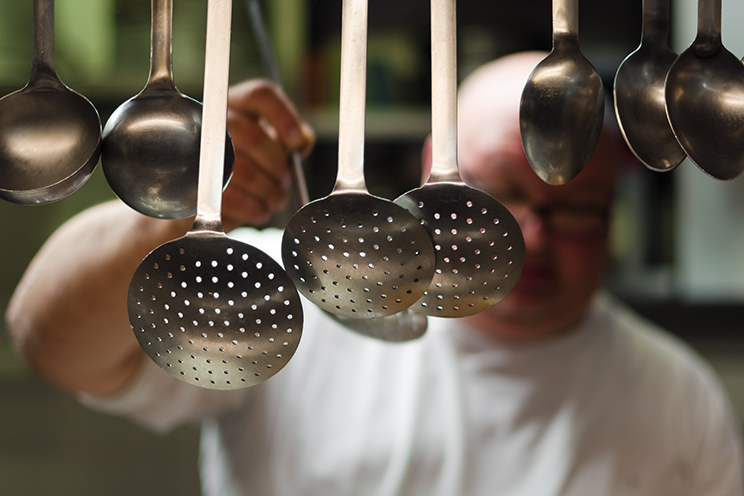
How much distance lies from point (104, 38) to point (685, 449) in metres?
1.37

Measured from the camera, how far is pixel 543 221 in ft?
3.07

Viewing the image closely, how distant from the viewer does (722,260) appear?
167 cm

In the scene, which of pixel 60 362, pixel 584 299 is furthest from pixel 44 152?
pixel 584 299

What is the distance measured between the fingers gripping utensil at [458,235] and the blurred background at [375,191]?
1240 millimetres

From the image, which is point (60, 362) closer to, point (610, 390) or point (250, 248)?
point (250, 248)

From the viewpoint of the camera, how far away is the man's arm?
507 mm

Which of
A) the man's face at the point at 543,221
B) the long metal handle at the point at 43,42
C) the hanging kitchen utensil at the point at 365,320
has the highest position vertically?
the long metal handle at the point at 43,42

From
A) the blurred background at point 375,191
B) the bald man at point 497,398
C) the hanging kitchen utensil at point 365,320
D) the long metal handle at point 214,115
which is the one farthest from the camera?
the blurred background at point 375,191

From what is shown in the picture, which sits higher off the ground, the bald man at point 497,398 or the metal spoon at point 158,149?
the metal spoon at point 158,149

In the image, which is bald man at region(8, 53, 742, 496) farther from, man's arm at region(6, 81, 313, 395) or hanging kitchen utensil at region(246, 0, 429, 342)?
hanging kitchen utensil at region(246, 0, 429, 342)

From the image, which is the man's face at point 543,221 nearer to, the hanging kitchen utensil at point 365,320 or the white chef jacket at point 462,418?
the white chef jacket at point 462,418

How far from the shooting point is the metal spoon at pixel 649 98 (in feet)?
1.04

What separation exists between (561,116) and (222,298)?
17cm

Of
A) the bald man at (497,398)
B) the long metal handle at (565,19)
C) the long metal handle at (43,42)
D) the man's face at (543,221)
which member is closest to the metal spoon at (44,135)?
the long metal handle at (43,42)
